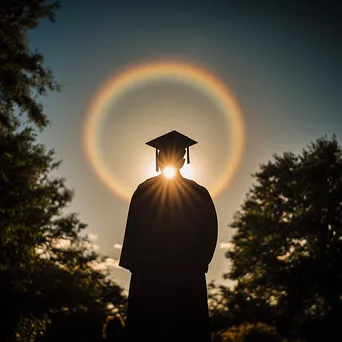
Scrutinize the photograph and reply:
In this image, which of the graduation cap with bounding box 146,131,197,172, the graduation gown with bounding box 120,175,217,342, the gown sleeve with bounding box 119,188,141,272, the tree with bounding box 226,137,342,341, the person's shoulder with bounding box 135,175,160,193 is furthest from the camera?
the tree with bounding box 226,137,342,341

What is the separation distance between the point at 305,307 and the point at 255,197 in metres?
7.98

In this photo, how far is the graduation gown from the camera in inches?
134

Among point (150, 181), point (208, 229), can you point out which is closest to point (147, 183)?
point (150, 181)

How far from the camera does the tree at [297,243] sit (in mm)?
18656

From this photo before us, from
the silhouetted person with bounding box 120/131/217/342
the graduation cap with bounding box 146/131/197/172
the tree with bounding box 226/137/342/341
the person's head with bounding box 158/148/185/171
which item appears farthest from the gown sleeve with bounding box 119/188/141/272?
the tree with bounding box 226/137/342/341

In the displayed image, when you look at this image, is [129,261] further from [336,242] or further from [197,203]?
[336,242]

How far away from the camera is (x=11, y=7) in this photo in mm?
10352

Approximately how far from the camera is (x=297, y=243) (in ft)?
68.3

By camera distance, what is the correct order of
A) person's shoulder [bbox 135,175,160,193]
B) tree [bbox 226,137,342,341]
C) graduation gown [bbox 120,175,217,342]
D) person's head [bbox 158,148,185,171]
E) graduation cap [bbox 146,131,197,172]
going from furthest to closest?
tree [bbox 226,137,342,341] < graduation cap [bbox 146,131,197,172] < person's head [bbox 158,148,185,171] < person's shoulder [bbox 135,175,160,193] < graduation gown [bbox 120,175,217,342]

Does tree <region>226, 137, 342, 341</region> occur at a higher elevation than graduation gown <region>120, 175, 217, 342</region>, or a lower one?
higher

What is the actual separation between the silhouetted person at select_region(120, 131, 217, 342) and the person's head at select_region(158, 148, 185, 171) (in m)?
0.02

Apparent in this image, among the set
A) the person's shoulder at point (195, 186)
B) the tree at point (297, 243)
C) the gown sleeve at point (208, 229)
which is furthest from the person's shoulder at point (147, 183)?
the tree at point (297, 243)

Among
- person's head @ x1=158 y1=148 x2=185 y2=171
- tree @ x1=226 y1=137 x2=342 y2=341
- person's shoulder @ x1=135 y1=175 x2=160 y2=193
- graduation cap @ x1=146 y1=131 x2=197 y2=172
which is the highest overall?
tree @ x1=226 y1=137 x2=342 y2=341

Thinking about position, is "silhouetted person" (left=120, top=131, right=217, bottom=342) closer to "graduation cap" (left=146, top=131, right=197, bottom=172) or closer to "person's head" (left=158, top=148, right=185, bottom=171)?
"person's head" (left=158, top=148, right=185, bottom=171)
